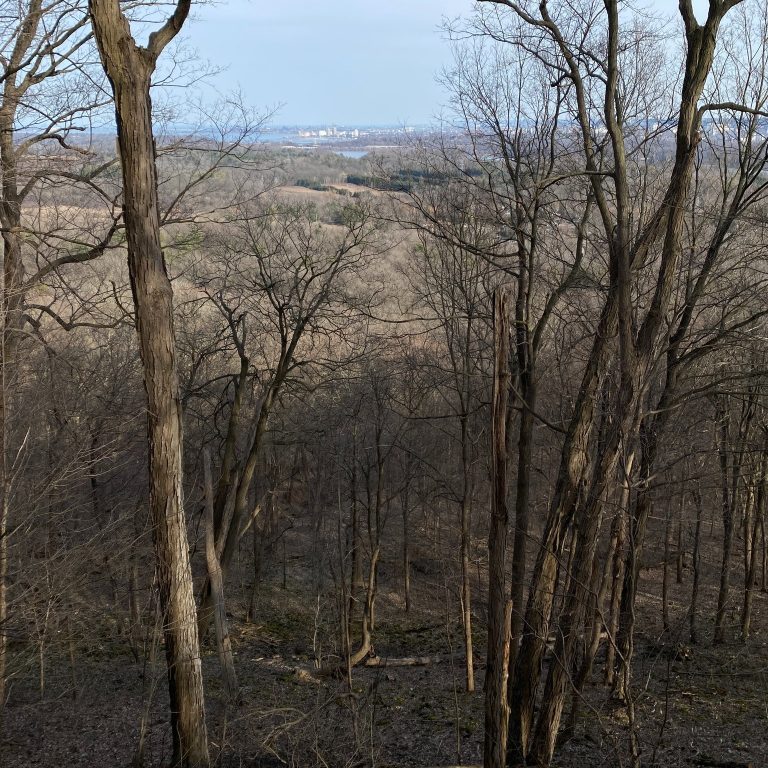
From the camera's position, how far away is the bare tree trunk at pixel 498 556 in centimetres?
615

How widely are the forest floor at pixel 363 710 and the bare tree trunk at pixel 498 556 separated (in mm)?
802

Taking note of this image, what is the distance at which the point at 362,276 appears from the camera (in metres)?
15.0

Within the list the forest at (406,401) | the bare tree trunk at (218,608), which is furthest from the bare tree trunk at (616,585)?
the bare tree trunk at (218,608)

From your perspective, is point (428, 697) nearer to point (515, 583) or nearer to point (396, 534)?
point (515, 583)

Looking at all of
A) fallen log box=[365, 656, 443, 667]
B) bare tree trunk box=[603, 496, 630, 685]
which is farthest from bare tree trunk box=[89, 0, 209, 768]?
fallen log box=[365, 656, 443, 667]

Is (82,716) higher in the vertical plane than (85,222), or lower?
lower

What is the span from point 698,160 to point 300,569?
16.8 m

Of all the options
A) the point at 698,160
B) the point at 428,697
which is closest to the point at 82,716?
the point at 428,697

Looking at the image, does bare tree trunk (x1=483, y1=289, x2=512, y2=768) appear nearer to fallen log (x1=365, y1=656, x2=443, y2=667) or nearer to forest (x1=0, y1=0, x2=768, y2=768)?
forest (x1=0, y1=0, x2=768, y2=768)

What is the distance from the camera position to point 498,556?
634 centimetres

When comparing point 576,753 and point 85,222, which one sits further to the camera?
point 85,222

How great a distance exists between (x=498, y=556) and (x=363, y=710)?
4.48 m

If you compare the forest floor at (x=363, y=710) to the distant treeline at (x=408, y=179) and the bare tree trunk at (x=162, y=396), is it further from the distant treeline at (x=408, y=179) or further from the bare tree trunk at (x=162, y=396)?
the distant treeline at (x=408, y=179)

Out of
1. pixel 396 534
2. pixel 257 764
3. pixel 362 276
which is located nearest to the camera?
pixel 257 764
